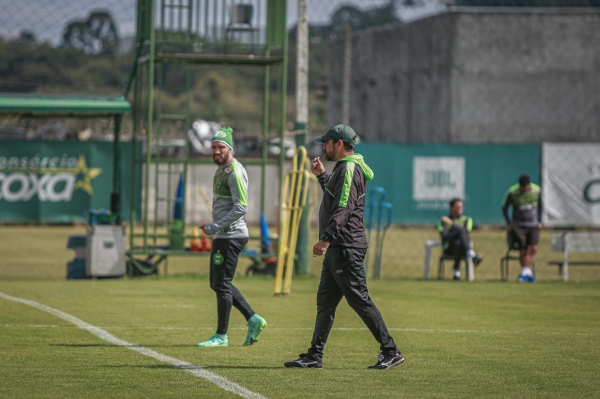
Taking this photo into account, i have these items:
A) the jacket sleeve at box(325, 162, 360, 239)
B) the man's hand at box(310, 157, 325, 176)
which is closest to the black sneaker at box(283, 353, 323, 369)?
the jacket sleeve at box(325, 162, 360, 239)

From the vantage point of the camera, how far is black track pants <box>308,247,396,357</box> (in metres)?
7.16

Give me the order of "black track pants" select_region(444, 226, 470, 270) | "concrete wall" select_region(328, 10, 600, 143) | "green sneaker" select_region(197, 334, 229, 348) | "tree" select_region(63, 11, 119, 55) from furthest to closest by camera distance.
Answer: "concrete wall" select_region(328, 10, 600, 143)
"tree" select_region(63, 11, 119, 55)
"black track pants" select_region(444, 226, 470, 270)
"green sneaker" select_region(197, 334, 229, 348)

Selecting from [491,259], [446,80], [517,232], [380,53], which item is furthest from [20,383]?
[380,53]

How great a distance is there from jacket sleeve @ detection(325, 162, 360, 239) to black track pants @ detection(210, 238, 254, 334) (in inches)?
62.5

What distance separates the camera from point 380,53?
40406mm

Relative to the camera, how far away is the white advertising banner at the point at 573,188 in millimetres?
21844

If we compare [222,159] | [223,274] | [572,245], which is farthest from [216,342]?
[572,245]

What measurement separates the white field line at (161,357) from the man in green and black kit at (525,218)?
30.3 ft

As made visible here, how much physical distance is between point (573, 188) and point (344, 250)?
52.4 ft

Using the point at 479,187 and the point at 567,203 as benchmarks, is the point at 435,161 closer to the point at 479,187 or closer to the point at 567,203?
the point at 479,187

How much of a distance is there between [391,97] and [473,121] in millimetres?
4268

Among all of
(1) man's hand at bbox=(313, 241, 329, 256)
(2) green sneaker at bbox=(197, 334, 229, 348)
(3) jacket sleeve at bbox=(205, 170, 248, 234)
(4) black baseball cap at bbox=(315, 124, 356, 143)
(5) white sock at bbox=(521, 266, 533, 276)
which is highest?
(4) black baseball cap at bbox=(315, 124, 356, 143)

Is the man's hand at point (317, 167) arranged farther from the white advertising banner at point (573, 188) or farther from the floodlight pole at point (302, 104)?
the white advertising banner at point (573, 188)

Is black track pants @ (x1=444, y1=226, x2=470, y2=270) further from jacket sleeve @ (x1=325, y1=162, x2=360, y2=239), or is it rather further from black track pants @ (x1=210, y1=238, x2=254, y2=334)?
jacket sleeve @ (x1=325, y1=162, x2=360, y2=239)
